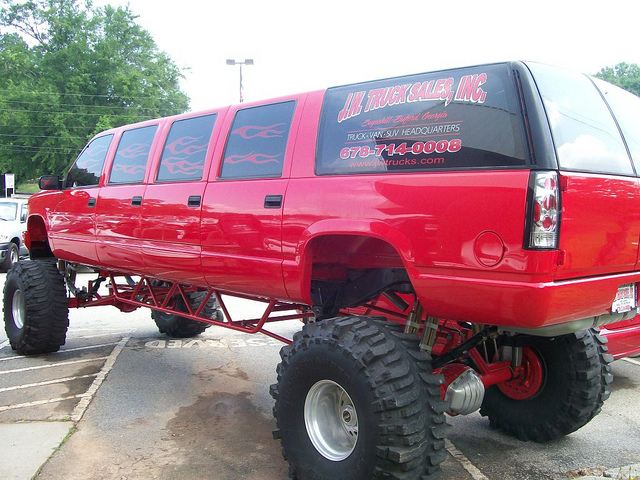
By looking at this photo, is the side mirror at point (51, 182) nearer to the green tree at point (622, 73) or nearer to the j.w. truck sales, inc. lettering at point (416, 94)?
the j.w. truck sales, inc. lettering at point (416, 94)

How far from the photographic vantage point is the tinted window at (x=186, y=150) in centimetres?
456

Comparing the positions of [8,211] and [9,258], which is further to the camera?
[8,211]

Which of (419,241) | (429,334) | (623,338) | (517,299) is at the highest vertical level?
(419,241)

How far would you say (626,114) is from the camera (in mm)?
3465

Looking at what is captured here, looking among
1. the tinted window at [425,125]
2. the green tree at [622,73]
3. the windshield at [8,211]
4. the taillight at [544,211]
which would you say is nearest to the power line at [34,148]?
the windshield at [8,211]

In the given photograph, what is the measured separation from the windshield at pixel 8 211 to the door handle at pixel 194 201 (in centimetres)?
1340

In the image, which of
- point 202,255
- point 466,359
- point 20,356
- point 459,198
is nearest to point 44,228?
point 20,356

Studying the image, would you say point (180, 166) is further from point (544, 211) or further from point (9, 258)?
point (9, 258)

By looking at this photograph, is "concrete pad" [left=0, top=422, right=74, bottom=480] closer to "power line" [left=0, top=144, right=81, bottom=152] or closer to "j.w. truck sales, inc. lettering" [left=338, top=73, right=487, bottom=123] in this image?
"j.w. truck sales, inc. lettering" [left=338, top=73, right=487, bottom=123]

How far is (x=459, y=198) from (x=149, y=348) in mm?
5345

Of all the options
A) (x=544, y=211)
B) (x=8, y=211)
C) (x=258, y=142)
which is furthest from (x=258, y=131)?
(x=8, y=211)

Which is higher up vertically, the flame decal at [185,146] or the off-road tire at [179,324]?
the flame decal at [185,146]

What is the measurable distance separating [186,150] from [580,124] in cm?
301

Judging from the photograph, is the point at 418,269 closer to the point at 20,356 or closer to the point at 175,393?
the point at 175,393
